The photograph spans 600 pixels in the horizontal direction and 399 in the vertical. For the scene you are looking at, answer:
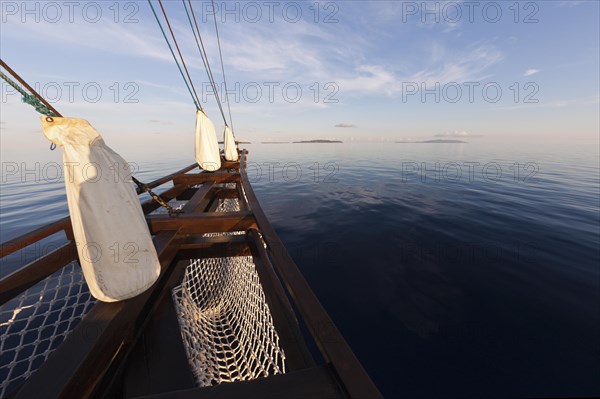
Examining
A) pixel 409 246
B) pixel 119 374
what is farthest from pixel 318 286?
pixel 119 374

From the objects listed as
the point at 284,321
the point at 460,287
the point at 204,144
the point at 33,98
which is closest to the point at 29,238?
the point at 33,98

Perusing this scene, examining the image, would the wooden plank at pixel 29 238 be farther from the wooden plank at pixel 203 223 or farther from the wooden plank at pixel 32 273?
the wooden plank at pixel 203 223

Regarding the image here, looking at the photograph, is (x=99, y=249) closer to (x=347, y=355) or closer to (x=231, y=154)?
(x=347, y=355)

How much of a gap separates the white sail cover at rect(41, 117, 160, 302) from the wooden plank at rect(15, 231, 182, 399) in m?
0.15

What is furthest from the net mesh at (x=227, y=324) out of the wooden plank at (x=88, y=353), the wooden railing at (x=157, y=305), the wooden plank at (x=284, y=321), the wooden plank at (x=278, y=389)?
the wooden plank at (x=278, y=389)

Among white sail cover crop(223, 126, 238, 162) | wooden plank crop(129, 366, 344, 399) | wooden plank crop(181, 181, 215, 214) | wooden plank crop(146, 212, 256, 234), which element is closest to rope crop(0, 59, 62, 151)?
wooden plank crop(146, 212, 256, 234)

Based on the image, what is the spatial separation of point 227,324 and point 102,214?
336 centimetres

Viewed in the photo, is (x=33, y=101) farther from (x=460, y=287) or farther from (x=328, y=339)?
(x=460, y=287)

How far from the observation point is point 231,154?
44.7 ft

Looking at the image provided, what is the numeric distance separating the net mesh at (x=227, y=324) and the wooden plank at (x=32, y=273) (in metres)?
1.21

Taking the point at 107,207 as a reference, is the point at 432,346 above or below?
below

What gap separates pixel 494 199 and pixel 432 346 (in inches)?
432

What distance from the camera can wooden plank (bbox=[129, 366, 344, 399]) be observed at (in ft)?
3.83

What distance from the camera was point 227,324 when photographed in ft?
13.8
